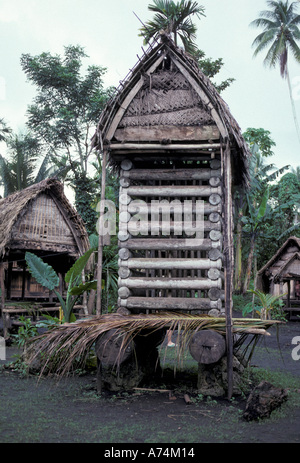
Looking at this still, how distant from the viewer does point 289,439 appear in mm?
5223

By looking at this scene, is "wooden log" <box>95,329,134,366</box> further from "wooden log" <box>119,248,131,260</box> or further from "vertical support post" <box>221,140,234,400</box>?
"vertical support post" <box>221,140,234,400</box>

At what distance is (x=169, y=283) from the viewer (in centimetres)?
791

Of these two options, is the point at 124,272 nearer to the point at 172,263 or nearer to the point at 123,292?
the point at 123,292

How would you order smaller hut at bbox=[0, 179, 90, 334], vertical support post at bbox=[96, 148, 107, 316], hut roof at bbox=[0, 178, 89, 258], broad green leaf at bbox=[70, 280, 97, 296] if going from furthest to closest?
smaller hut at bbox=[0, 179, 90, 334] < hut roof at bbox=[0, 178, 89, 258] < broad green leaf at bbox=[70, 280, 97, 296] < vertical support post at bbox=[96, 148, 107, 316]

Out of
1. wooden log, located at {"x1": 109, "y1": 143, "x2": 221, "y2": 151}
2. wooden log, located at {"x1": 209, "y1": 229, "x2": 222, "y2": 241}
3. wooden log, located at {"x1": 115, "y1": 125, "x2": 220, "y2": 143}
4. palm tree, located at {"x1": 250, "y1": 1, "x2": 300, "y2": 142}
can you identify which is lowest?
wooden log, located at {"x1": 209, "y1": 229, "x2": 222, "y2": 241}

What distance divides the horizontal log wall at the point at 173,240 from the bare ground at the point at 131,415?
149 centimetres

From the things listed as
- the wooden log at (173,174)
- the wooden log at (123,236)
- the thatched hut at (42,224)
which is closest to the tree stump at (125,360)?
the wooden log at (123,236)

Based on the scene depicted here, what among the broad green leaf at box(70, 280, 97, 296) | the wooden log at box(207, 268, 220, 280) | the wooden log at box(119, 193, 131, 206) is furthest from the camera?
the broad green leaf at box(70, 280, 97, 296)

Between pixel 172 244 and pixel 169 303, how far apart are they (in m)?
0.99

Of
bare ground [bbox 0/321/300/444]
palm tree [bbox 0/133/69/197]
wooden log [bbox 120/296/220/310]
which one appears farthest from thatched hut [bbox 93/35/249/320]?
palm tree [bbox 0/133/69/197]

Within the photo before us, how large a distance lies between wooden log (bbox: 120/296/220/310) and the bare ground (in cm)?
133

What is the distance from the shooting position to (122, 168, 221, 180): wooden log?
8.12 meters
